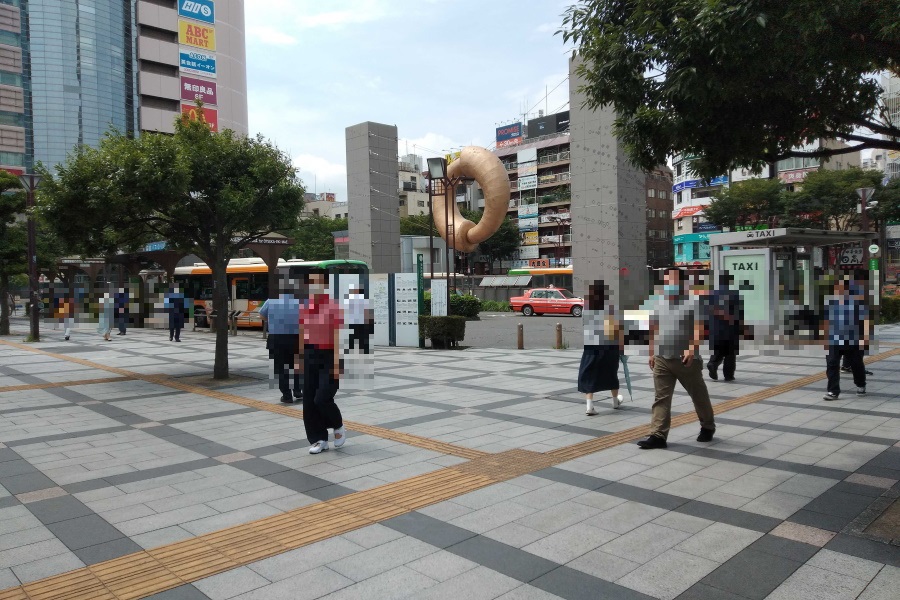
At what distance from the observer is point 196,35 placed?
62.2m

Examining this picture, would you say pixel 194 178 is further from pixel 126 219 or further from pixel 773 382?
pixel 773 382

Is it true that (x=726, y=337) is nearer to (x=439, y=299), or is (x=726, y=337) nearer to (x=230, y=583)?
(x=439, y=299)

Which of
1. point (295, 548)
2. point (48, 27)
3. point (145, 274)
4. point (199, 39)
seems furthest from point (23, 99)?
point (295, 548)

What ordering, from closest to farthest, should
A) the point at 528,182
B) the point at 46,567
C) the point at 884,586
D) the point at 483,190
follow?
the point at 884,586
the point at 46,567
the point at 483,190
the point at 528,182

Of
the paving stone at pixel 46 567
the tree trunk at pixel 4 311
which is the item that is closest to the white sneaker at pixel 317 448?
the paving stone at pixel 46 567

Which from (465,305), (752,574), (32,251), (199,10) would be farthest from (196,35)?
(752,574)

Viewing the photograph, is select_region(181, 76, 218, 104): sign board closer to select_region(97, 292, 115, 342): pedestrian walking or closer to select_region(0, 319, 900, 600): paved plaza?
select_region(97, 292, 115, 342): pedestrian walking

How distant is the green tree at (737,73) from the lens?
4.65m

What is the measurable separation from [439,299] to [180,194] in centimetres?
790

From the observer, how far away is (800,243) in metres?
16.1

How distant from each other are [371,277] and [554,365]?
6.31 m

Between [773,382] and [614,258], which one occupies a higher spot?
[614,258]

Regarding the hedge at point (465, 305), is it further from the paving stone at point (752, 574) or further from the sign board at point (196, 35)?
the sign board at point (196, 35)

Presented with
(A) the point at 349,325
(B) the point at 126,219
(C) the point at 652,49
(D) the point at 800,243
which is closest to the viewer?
(C) the point at 652,49
